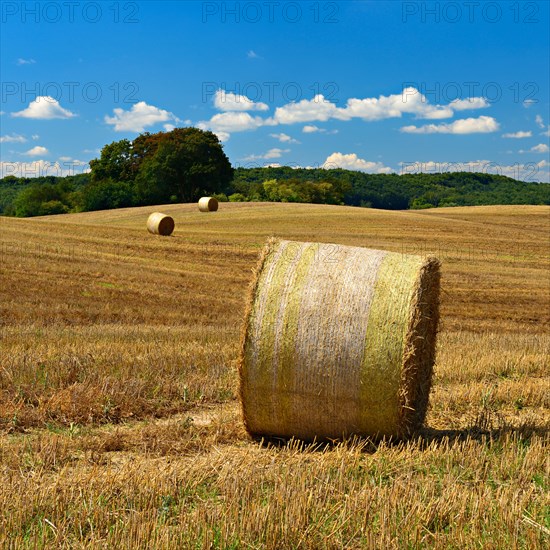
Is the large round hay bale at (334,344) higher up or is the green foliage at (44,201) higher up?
the green foliage at (44,201)

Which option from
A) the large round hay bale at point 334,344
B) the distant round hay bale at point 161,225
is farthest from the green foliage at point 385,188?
the large round hay bale at point 334,344

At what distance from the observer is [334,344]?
5812mm

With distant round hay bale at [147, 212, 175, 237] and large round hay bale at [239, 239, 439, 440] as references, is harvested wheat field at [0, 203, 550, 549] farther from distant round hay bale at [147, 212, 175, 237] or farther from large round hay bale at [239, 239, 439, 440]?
distant round hay bale at [147, 212, 175, 237]

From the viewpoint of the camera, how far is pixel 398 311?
587cm

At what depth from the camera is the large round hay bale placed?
5.80 m

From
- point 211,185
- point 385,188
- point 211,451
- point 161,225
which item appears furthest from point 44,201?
point 211,451

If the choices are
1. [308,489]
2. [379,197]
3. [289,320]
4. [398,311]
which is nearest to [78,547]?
[308,489]

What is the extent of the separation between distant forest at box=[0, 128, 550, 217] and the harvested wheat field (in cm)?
5196

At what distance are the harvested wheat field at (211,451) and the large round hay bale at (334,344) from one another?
11.1 inches

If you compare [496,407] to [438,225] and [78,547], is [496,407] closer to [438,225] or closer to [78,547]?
[78,547]

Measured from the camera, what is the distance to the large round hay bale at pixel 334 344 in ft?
19.0

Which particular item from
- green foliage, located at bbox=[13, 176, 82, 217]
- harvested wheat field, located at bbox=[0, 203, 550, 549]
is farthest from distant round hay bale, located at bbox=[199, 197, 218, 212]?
harvested wheat field, located at bbox=[0, 203, 550, 549]

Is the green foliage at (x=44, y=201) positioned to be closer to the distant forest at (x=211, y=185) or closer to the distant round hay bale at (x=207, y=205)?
the distant forest at (x=211, y=185)

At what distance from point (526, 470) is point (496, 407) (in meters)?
2.51
